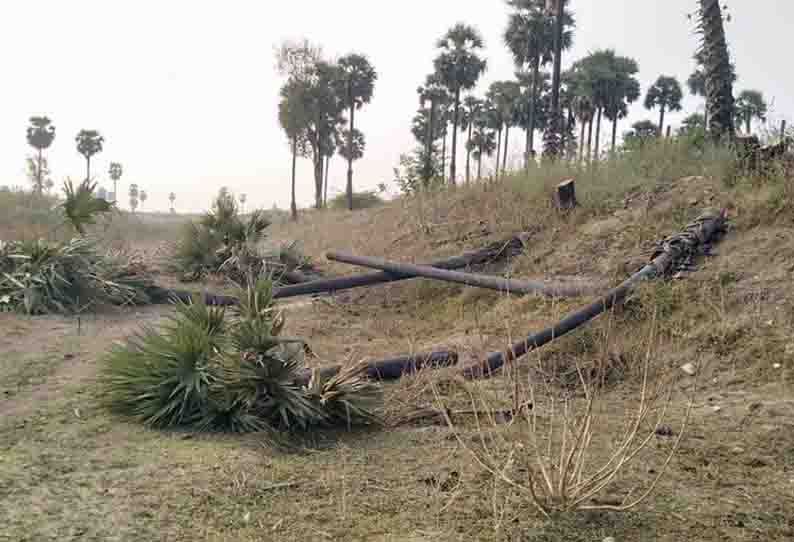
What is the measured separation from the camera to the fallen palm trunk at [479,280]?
298 inches

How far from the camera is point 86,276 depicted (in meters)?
9.45

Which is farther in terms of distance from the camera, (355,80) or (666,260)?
(355,80)

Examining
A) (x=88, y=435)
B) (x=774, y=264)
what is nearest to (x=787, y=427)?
(x=774, y=264)

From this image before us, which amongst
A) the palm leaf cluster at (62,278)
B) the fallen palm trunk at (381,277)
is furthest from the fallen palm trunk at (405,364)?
the palm leaf cluster at (62,278)

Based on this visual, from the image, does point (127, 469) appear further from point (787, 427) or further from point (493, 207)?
point (493, 207)

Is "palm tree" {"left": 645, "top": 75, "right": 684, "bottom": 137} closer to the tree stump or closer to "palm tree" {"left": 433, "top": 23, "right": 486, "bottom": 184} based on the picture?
"palm tree" {"left": 433, "top": 23, "right": 486, "bottom": 184}

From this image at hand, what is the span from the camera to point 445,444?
4219 mm

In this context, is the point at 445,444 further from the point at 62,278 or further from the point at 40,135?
the point at 40,135

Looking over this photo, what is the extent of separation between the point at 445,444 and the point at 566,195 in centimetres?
734

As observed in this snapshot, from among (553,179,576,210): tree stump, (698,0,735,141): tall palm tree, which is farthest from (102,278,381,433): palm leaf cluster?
(698,0,735,141): tall palm tree

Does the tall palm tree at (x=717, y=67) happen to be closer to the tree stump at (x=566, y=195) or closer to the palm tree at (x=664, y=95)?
the tree stump at (x=566, y=195)

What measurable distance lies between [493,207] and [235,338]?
880 centimetres

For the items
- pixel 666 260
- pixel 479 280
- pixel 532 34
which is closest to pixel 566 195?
pixel 479 280

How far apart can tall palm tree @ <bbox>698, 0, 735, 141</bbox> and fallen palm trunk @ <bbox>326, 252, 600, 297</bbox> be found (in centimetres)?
630
